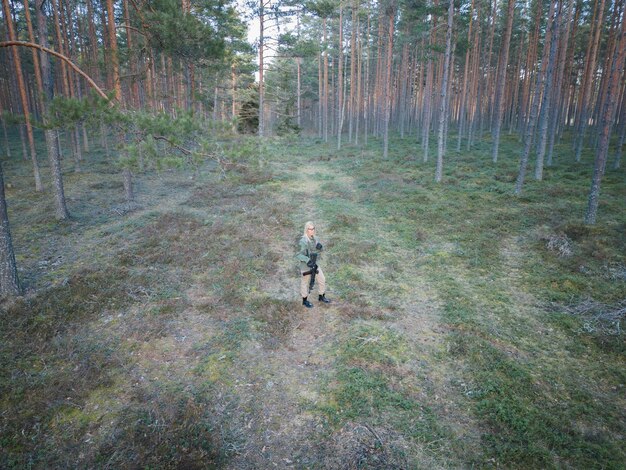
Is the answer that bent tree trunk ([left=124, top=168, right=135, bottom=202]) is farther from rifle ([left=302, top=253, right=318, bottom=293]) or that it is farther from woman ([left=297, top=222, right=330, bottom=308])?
rifle ([left=302, top=253, right=318, bottom=293])

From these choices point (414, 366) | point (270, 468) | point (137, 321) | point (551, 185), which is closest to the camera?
point (270, 468)

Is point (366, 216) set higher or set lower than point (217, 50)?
lower

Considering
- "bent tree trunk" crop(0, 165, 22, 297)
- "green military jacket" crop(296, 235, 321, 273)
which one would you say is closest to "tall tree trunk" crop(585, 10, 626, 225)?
"green military jacket" crop(296, 235, 321, 273)

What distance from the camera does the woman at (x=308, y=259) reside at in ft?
26.5

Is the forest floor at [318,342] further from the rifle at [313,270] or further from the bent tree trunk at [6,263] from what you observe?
the rifle at [313,270]

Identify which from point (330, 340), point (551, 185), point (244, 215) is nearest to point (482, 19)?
point (551, 185)

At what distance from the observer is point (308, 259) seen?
8.02m

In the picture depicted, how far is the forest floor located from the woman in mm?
436

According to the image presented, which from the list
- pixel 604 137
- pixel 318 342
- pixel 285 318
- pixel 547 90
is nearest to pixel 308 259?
pixel 285 318

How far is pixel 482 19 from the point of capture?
32562 millimetres

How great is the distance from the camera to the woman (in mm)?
8072

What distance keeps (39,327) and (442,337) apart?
28.6 feet

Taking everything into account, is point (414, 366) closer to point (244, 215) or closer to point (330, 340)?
point (330, 340)

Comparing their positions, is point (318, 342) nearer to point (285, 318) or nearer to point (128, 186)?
point (285, 318)
